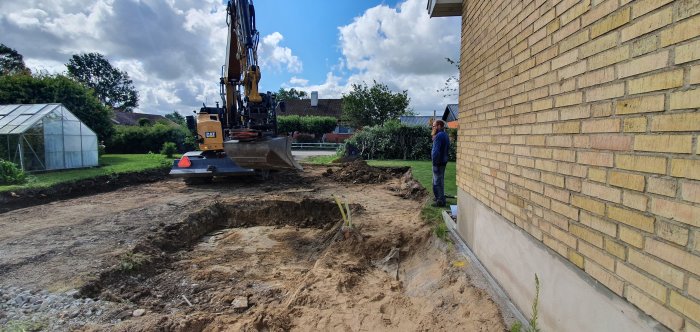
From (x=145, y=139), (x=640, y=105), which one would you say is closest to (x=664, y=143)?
(x=640, y=105)

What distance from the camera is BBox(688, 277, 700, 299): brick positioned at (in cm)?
150

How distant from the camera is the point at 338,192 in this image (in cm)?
1147

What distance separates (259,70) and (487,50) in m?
8.79

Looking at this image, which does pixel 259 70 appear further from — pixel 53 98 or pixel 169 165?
pixel 53 98

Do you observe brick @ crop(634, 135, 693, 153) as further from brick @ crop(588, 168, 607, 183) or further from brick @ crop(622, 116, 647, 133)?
brick @ crop(588, 168, 607, 183)

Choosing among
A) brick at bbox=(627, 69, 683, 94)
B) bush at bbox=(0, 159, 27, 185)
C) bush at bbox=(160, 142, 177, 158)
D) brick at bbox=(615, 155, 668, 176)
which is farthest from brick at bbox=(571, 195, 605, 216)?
bush at bbox=(160, 142, 177, 158)

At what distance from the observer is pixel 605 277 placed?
2057 millimetres

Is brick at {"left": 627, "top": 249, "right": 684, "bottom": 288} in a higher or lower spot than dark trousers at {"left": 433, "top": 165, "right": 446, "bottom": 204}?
higher

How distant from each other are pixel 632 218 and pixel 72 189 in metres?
14.3

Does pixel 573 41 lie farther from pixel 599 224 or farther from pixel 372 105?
pixel 372 105

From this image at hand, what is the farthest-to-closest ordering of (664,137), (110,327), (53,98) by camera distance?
(53,98) < (110,327) < (664,137)

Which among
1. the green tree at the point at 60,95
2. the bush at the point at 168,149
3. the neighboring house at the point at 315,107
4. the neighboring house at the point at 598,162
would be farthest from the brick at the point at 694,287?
the neighboring house at the point at 315,107

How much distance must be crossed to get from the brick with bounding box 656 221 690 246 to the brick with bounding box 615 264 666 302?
0.22 m

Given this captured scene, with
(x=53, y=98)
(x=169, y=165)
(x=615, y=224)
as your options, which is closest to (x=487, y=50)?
(x=615, y=224)
